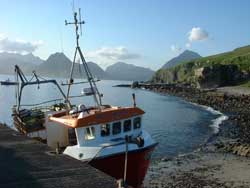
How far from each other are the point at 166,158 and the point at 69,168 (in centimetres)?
2514

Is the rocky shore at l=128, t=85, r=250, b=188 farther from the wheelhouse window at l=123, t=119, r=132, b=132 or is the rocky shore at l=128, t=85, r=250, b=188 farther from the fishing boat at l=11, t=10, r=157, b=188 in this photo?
the wheelhouse window at l=123, t=119, r=132, b=132

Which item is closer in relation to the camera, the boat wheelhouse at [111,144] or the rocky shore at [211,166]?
the boat wheelhouse at [111,144]


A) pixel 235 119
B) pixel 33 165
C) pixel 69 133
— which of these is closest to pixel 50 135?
pixel 69 133

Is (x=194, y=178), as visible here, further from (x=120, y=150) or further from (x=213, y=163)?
(x=120, y=150)

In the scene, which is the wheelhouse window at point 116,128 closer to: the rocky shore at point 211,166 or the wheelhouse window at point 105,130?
the wheelhouse window at point 105,130

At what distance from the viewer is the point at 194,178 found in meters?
31.6

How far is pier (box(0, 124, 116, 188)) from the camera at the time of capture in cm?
1391

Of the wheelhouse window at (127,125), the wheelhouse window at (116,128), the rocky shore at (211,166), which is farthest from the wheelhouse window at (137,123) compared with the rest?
the rocky shore at (211,166)

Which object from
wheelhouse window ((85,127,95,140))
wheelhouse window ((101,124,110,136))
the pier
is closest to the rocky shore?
wheelhouse window ((101,124,110,136))

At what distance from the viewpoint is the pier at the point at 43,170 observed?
13914mm

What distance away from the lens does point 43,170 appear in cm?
1555

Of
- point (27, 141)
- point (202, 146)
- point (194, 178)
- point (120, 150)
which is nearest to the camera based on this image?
point (27, 141)

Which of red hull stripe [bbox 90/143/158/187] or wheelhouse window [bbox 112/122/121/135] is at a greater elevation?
wheelhouse window [bbox 112/122/121/135]

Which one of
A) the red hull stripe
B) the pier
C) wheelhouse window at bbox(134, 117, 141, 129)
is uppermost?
wheelhouse window at bbox(134, 117, 141, 129)
